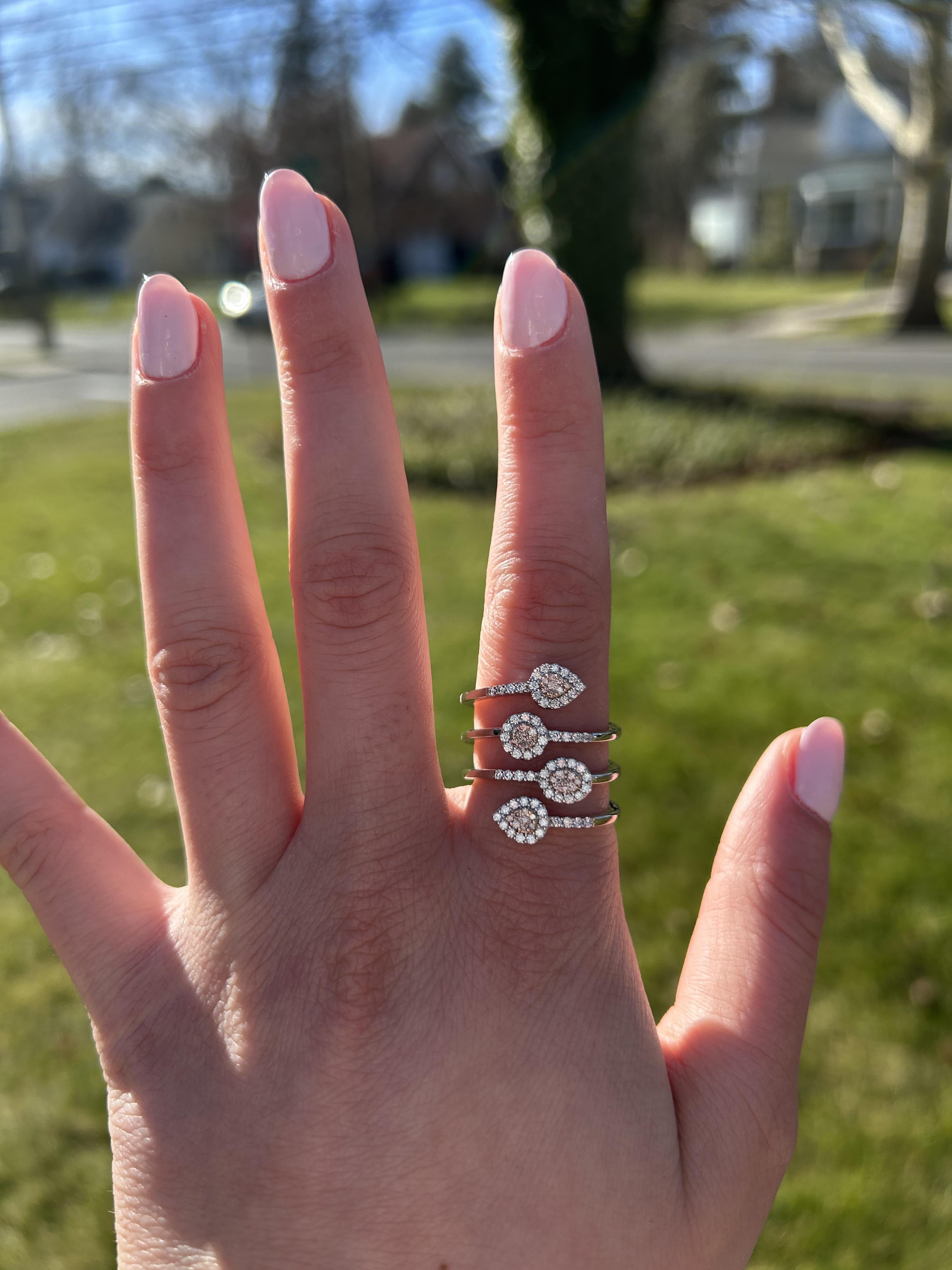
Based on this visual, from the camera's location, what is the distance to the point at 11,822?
148 centimetres

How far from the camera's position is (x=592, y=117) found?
9.39 meters

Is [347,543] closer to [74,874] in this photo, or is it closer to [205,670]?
[205,670]

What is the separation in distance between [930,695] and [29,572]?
5.47 m

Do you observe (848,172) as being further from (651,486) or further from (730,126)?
(730,126)

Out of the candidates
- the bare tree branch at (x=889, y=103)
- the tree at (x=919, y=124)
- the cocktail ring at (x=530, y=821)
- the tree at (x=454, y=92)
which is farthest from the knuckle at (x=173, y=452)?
the tree at (x=454, y=92)

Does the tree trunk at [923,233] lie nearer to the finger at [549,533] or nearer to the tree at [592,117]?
the tree at [592,117]

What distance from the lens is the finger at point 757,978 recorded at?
4.21 ft

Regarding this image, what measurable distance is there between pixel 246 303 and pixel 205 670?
7741mm

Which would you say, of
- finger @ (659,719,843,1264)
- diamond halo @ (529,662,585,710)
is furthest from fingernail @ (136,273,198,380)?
finger @ (659,719,843,1264)

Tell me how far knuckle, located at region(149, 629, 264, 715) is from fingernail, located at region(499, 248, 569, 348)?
640mm

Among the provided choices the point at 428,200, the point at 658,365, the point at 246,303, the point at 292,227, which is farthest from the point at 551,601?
the point at 428,200

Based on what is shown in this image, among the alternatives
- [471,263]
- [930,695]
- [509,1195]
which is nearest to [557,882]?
[509,1195]

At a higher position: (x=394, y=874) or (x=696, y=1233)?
(x=394, y=874)

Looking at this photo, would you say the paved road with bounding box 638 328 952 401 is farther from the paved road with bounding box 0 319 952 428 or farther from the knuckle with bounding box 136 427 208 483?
the knuckle with bounding box 136 427 208 483
